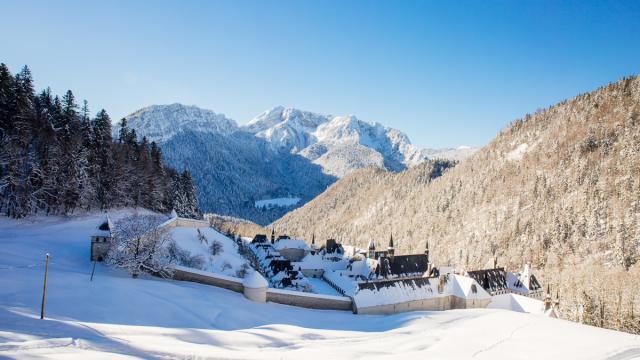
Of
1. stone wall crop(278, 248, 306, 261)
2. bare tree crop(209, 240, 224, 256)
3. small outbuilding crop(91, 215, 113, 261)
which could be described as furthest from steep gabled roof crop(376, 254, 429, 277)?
small outbuilding crop(91, 215, 113, 261)

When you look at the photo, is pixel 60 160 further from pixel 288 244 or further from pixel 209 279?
pixel 288 244

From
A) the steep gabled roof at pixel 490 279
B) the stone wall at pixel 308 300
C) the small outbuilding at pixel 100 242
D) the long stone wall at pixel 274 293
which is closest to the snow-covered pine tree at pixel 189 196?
the small outbuilding at pixel 100 242

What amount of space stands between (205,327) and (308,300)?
49.2ft

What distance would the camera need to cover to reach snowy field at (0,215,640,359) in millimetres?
16984

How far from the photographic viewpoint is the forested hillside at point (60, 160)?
4012 cm

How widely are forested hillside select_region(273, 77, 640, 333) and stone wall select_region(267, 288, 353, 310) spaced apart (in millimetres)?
40583

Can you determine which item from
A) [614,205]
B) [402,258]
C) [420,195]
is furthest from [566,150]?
[402,258]

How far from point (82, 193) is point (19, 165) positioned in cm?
829

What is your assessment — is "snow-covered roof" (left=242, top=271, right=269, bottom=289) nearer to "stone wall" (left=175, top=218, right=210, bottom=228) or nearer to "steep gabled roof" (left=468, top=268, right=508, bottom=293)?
"stone wall" (left=175, top=218, right=210, bottom=228)

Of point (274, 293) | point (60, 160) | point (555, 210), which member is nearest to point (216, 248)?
point (274, 293)

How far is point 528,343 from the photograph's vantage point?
80.2 feet

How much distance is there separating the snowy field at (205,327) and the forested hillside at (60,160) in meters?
8.20

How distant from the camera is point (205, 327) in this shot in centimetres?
2331

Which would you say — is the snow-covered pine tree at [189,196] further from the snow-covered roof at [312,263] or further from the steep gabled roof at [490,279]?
the steep gabled roof at [490,279]
